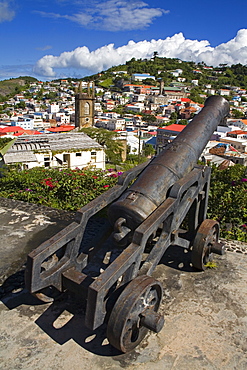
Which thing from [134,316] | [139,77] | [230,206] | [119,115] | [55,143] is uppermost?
[139,77]

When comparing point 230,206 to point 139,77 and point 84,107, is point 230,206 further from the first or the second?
point 139,77

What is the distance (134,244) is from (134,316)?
582 mm

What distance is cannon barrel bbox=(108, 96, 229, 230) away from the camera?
3271 millimetres

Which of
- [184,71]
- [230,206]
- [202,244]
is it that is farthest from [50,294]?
[184,71]

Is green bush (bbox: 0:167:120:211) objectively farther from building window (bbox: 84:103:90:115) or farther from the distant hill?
the distant hill

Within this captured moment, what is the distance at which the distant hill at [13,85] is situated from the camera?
156 metres

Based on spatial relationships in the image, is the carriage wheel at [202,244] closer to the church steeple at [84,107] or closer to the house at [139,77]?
the church steeple at [84,107]

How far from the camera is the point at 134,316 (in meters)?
2.64

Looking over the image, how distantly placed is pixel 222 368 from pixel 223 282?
1.24 metres

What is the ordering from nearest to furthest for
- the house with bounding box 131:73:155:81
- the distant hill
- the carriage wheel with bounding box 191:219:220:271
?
the carriage wheel with bounding box 191:219:220:271, the house with bounding box 131:73:155:81, the distant hill

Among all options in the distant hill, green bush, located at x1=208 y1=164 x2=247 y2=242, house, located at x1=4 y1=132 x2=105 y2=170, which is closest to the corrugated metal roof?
house, located at x1=4 y1=132 x2=105 y2=170

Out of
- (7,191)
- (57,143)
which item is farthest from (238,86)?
(7,191)

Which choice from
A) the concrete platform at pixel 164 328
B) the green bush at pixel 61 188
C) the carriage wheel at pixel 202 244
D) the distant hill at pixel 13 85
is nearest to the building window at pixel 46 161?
the green bush at pixel 61 188

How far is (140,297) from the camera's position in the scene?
265 cm
